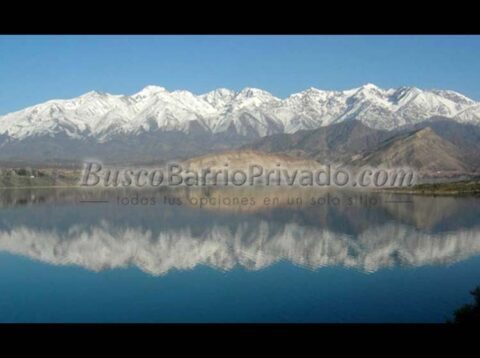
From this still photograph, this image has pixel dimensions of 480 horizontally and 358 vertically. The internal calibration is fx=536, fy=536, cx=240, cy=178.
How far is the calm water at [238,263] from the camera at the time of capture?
1354 centimetres

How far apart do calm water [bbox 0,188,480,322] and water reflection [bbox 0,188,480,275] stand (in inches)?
3.0

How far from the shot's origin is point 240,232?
28.0 m

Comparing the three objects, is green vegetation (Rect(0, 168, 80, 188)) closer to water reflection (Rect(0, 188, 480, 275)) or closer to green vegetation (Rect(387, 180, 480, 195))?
water reflection (Rect(0, 188, 480, 275))

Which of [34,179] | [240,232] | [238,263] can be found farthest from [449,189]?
[34,179]

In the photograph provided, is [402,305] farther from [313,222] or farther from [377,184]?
[377,184]

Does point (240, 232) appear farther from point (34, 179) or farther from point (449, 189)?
point (34, 179)

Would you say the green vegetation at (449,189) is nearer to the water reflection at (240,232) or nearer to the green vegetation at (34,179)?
the water reflection at (240,232)

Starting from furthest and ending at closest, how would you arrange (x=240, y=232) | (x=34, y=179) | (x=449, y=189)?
(x=34, y=179)
(x=449, y=189)
(x=240, y=232)

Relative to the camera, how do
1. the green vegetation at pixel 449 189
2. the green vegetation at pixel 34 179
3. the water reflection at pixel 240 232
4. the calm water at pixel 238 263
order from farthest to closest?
1. the green vegetation at pixel 34 179
2. the green vegetation at pixel 449 189
3. the water reflection at pixel 240 232
4. the calm water at pixel 238 263

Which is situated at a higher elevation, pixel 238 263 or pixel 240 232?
pixel 240 232

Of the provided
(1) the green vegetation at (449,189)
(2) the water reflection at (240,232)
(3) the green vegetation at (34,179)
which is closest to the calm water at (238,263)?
(2) the water reflection at (240,232)

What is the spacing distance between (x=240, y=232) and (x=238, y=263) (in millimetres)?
8427

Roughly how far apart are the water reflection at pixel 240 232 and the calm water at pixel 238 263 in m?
0.08
